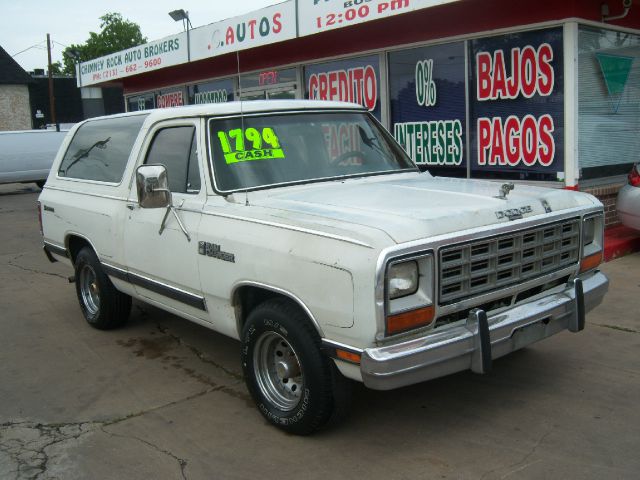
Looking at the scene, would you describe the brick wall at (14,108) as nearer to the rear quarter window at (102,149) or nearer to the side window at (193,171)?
the rear quarter window at (102,149)

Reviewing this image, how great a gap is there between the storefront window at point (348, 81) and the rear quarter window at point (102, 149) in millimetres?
5337

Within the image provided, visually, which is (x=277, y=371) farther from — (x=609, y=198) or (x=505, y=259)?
(x=609, y=198)

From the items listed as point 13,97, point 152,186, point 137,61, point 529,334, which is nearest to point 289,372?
point 529,334

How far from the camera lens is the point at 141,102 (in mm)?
18266

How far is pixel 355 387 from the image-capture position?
15.1 ft

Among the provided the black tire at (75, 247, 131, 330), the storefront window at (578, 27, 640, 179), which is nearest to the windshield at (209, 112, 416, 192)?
the black tire at (75, 247, 131, 330)

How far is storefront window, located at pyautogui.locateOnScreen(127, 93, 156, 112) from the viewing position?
1775 centimetres

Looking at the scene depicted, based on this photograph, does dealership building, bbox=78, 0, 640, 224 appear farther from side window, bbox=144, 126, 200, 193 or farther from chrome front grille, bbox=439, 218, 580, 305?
side window, bbox=144, 126, 200, 193

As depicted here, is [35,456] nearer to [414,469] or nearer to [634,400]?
[414,469]

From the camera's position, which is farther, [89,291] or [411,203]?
[89,291]

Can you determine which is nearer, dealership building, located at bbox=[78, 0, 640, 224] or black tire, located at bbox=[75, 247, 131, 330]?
black tire, located at bbox=[75, 247, 131, 330]

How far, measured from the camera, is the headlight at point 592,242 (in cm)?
437

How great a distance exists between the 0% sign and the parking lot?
480 cm

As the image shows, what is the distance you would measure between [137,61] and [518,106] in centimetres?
1053
